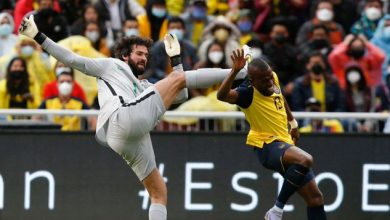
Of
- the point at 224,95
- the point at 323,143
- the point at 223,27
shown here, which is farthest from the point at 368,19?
the point at 224,95

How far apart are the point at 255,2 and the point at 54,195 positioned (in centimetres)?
533

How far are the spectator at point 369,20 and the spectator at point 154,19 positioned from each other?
111 inches

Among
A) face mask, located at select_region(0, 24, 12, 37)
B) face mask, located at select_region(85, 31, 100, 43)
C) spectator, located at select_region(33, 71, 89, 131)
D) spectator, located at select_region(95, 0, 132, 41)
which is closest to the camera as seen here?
spectator, located at select_region(33, 71, 89, 131)

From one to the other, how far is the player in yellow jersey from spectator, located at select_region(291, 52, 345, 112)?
3567mm

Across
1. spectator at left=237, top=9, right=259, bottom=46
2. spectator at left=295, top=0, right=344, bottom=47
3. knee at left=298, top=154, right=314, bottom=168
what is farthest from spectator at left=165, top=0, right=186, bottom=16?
knee at left=298, top=154, right=314, bottom=168

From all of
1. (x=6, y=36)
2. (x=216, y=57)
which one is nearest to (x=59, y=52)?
(x=216, y=57)

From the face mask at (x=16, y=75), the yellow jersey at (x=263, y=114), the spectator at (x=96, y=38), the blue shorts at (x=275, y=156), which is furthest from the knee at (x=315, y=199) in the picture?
the spectator at (x=96, y=38)

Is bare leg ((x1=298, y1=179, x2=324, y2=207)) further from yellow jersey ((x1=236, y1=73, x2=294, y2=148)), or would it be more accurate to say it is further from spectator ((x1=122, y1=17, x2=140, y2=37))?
spectator ((x1=122, y1=17, x2=140, y2=37))

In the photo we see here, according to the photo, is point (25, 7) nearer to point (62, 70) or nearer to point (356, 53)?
point (62, 70)

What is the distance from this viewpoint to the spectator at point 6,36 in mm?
18703

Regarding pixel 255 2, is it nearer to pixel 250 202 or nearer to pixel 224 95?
pixel 250 202

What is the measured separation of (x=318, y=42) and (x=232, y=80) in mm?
5951

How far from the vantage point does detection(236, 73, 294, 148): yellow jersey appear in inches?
533

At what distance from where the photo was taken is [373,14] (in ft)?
63.4
